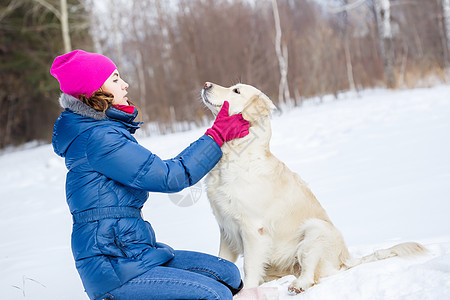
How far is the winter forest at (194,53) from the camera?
11.4 m

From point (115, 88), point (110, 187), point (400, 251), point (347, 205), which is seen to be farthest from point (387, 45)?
point (110, 187)

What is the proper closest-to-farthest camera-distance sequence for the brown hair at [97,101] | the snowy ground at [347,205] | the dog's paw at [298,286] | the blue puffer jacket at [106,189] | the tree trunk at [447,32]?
the blue puffer jacket at [106,189], the brown hair at [97,101], the snowy ground at [347,205], the dog's paw at [298,286], the tree trunk at [447,32]

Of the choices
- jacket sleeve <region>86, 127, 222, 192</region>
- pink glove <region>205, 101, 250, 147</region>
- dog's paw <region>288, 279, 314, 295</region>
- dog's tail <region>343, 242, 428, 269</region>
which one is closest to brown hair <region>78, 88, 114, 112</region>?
jacket sleeve <region>86, 127, 222, 192</region>

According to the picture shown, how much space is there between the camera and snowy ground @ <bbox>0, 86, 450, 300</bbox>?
85.7 inches

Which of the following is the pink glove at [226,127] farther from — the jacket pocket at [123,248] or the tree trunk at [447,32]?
the tree trunk at [447,32]

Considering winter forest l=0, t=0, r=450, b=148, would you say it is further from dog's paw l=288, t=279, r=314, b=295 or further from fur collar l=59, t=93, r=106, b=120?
fur collar l=59, t=93, r=106, b=120

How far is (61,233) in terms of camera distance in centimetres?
456

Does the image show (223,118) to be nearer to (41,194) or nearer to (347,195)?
(347,195)

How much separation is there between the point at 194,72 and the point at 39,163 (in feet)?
15.8

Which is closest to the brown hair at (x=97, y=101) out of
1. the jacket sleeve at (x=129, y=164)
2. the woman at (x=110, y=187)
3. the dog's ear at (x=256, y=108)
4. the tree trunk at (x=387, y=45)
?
the woman at (x=110, y=187)

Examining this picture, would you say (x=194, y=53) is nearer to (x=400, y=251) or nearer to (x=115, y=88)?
(x=115, y=88)

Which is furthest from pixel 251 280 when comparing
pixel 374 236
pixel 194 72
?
pixel 194 72

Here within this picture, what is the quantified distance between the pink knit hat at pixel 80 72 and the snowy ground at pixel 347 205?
1550mm

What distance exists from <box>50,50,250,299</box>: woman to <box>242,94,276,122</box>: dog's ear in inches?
28.1
